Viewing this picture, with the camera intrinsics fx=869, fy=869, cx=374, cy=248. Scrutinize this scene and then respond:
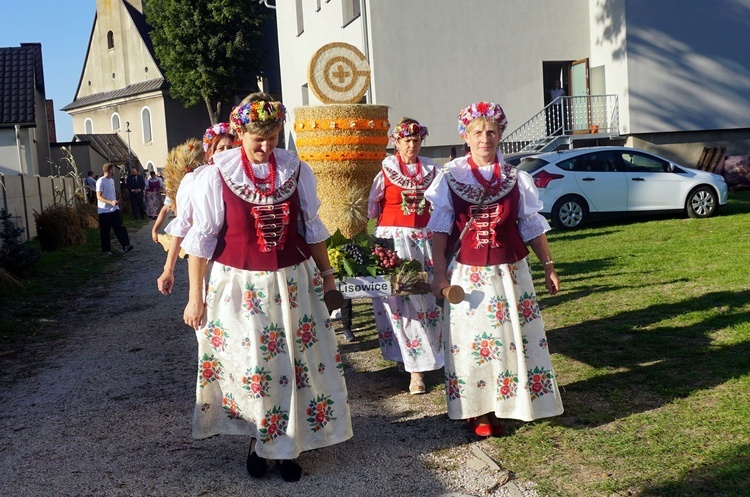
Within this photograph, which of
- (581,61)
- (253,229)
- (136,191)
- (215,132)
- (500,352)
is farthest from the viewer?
(136,191)

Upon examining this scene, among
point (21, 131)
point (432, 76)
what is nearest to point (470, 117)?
point (432, 76)

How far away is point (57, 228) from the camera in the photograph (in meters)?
18.9

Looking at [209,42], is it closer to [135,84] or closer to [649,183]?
[135,84]

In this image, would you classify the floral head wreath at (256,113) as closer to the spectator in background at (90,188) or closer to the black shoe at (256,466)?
the black shoe at (256,466)

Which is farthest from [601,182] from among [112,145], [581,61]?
[112,145]

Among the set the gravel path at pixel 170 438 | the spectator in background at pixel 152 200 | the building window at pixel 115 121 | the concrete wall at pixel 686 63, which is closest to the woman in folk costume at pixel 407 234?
the gravel path at pixel 170 438

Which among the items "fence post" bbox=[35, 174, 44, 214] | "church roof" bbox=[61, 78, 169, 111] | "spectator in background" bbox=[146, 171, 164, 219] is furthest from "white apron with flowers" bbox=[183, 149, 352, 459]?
"church roof" bbox=[61, 78, 169, 111]

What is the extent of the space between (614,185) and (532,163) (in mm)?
1653

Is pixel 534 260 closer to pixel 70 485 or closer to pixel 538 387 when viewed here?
pixel 538 387

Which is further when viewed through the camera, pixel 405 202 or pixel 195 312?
pixel 405 202

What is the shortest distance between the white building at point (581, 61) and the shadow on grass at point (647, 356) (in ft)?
54.6

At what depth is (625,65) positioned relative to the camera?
24125 millimetres

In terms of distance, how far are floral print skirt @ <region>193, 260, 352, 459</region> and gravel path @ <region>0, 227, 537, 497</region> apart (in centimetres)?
27

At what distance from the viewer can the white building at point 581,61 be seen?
2428 cm
